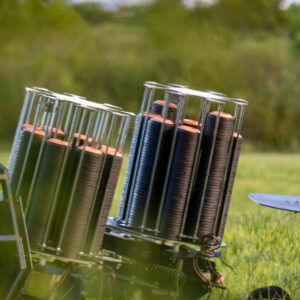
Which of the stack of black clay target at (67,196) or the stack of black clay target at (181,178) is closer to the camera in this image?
the stack of black clay target at (67,196)

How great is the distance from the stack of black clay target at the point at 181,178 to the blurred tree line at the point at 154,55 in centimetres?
932

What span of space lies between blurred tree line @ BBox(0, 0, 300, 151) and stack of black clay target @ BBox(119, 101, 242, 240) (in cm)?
932

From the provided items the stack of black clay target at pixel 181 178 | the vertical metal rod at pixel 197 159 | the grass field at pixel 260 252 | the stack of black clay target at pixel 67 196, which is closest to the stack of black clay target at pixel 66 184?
the stack of black clay target at pixel 67 196

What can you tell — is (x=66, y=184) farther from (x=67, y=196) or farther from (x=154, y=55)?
(x=154, y=55)

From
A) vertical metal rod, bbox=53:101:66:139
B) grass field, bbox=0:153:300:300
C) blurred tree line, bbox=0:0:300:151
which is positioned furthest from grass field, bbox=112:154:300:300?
blurred tree line, bbox=0:0:300:151

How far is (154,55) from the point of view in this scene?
1700cm

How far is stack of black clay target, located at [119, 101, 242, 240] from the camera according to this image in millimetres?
2922

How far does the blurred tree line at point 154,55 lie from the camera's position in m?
14.7

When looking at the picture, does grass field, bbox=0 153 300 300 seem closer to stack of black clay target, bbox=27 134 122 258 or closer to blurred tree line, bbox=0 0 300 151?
stack of black clay target, bbox=27 134 122 258

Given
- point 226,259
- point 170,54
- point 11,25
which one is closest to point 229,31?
point 170,54

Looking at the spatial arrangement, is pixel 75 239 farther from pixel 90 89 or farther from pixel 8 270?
pixel 90 89

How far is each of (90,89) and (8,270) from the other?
47.8 ft

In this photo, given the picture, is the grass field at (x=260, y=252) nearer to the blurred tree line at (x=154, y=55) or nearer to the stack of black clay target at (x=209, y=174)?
the stack of black clay target at (x=209, y=174)

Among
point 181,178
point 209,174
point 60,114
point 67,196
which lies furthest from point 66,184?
point 209,174
